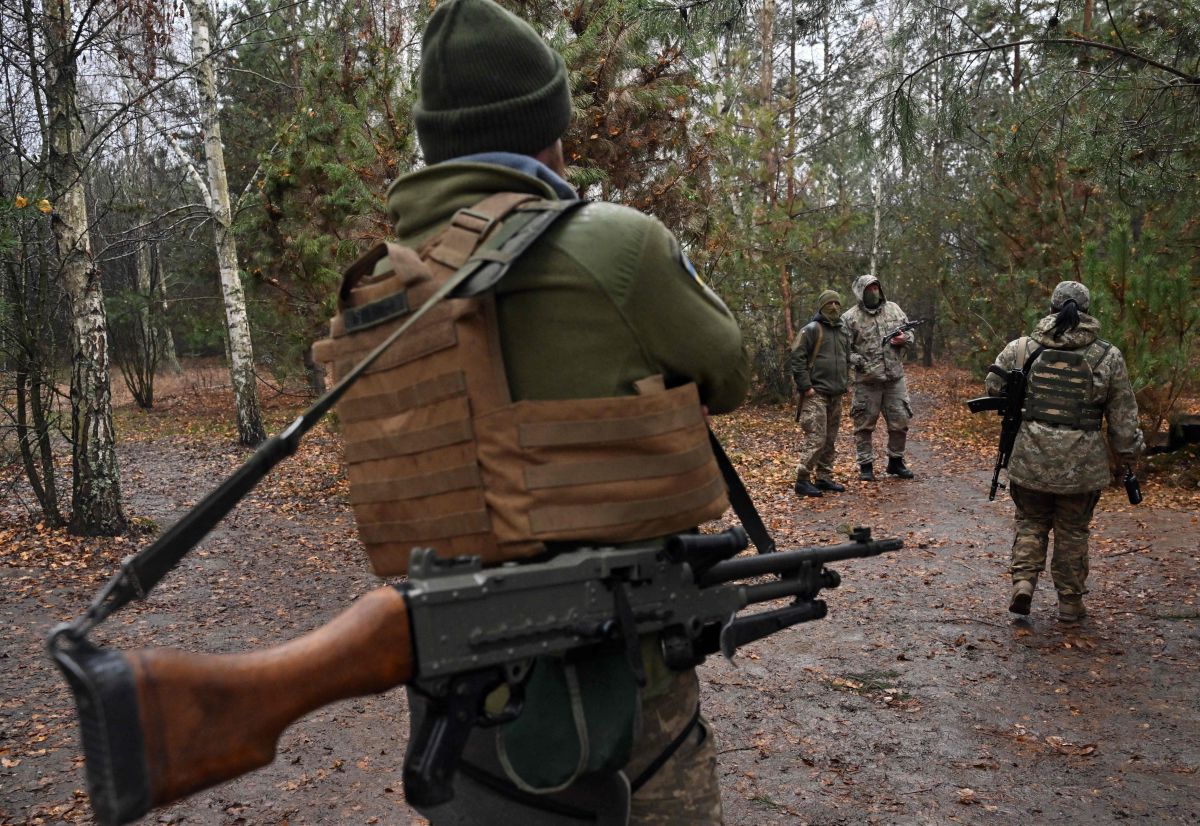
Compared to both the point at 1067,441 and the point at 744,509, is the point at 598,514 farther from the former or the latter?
the point at 1067,441

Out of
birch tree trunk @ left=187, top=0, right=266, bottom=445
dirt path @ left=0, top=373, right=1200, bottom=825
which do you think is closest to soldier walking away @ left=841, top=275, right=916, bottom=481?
dirt path @ left=0, top=373, right=1200, bottom=825

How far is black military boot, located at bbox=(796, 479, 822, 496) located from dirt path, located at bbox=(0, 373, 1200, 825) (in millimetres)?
797

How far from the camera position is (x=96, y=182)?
2272 centimetres

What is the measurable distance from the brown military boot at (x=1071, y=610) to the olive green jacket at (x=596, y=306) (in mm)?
5435

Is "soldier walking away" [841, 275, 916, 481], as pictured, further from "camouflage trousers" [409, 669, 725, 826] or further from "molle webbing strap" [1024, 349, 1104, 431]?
"camouflage trousers" [409, 669, 725, 826]

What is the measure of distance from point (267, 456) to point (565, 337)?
607mm

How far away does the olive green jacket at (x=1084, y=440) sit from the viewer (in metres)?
6.01

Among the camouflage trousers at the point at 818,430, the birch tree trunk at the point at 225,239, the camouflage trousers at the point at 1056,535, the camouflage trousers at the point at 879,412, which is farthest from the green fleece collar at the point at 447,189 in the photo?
the birch tree trunk at the point at 225,239

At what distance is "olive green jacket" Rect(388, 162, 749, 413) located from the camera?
1784 mm

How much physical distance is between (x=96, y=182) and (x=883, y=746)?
79.3 feet

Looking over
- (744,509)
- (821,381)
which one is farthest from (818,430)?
(744,509)

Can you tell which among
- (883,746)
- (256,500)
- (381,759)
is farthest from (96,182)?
(883,746)

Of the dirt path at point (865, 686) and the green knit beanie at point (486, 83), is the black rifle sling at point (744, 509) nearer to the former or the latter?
the green knit beanie at point (486, 83)

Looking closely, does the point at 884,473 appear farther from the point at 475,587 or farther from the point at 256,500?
the point at 475,587
